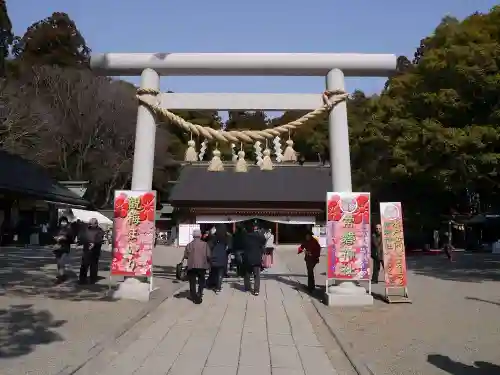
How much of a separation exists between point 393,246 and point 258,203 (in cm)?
2508

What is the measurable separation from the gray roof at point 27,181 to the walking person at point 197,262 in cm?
1045

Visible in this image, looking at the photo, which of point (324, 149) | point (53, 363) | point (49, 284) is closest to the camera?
point (53, 363)

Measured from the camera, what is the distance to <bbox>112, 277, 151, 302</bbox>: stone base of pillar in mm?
10609

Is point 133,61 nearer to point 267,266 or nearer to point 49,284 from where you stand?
point 49,284

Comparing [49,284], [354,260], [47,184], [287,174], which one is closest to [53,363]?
[354,260]

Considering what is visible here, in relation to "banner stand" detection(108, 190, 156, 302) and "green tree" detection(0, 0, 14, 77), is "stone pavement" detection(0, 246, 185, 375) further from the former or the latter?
"green tree" detection(0, 0, 14, 77)

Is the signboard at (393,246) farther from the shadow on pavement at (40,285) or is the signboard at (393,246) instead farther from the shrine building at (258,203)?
the shrine building at (258,203)

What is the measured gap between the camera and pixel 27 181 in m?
21.1

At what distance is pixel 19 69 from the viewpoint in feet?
125

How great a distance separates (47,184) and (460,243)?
2883 centimetres

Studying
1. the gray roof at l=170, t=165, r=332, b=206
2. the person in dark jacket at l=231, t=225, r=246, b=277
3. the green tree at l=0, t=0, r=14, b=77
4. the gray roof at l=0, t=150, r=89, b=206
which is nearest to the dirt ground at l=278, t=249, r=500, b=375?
the person in dark jacket at l=231, t=225, r=246, b=277

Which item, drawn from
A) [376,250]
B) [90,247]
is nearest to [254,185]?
[376,250]

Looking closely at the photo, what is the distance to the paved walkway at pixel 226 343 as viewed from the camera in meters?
6.03

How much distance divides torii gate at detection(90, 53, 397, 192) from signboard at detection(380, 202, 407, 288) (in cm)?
144
